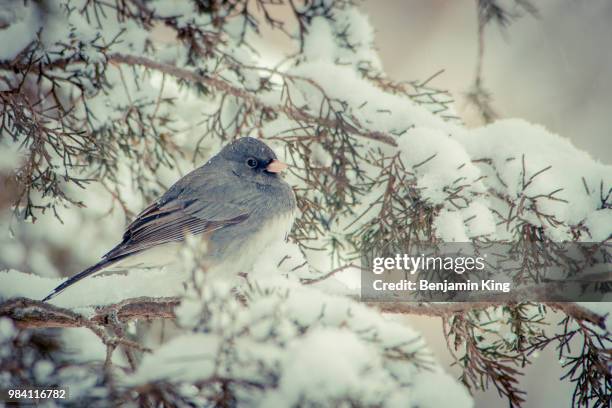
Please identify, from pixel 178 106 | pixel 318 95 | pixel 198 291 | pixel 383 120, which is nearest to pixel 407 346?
pixel 198 291

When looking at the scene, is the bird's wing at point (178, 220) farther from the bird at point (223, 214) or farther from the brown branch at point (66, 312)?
the brown branch at point (66, 312)

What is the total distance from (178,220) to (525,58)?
183 inches

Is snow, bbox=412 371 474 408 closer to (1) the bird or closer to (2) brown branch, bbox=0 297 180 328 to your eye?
(2) brown branch, bbox=0 297 180 328

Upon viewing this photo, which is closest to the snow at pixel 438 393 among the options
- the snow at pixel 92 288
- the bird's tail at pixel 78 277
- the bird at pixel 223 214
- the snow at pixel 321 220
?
the snow at pixel 321 220

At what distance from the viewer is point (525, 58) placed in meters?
5.96

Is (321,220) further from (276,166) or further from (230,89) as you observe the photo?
(230,89)

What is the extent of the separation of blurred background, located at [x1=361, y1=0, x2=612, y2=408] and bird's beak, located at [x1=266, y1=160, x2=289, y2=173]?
2.88 meters

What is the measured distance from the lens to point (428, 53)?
6176 millimetres

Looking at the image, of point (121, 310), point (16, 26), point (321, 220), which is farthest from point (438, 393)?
point (16, 26)

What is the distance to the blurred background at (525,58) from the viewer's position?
557cm

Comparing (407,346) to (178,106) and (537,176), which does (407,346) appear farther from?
(178,106)

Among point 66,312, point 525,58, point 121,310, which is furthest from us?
point 525,58

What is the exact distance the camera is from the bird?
271 cm

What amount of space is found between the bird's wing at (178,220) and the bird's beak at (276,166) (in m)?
0.25
